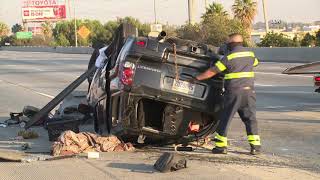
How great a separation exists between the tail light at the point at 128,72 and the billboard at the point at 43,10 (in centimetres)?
11791

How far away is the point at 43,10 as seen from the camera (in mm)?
125125

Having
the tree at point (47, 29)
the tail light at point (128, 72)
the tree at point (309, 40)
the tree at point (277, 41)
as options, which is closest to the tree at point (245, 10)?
the tree at point (277, 41)

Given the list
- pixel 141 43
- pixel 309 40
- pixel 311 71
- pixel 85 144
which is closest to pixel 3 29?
pixel 309 40

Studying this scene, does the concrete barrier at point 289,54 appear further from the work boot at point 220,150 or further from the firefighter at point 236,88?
the work boot at point 220,150

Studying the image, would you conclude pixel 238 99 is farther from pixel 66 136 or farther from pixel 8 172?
pixel 8 172

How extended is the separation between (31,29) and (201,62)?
512 ft

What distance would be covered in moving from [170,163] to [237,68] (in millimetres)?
1859

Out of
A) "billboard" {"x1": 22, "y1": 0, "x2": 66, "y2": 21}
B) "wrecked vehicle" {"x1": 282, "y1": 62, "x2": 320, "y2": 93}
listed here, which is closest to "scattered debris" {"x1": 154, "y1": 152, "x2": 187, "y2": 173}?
"wrecked vehicle" {"x1": 282, "y1": 62, "x2": 320, "y2": 93}

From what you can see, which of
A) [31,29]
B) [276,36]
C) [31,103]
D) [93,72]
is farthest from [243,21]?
[31,29]

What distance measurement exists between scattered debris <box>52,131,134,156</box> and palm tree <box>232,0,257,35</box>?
198ft

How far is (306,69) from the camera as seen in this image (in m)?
12.4

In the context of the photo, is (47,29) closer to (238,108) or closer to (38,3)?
(38,3)

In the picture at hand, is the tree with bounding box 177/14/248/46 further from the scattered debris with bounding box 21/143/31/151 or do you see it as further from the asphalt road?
the scattered debris with bounding box 21/143/31/151

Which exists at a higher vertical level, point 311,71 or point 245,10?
point 245,10
